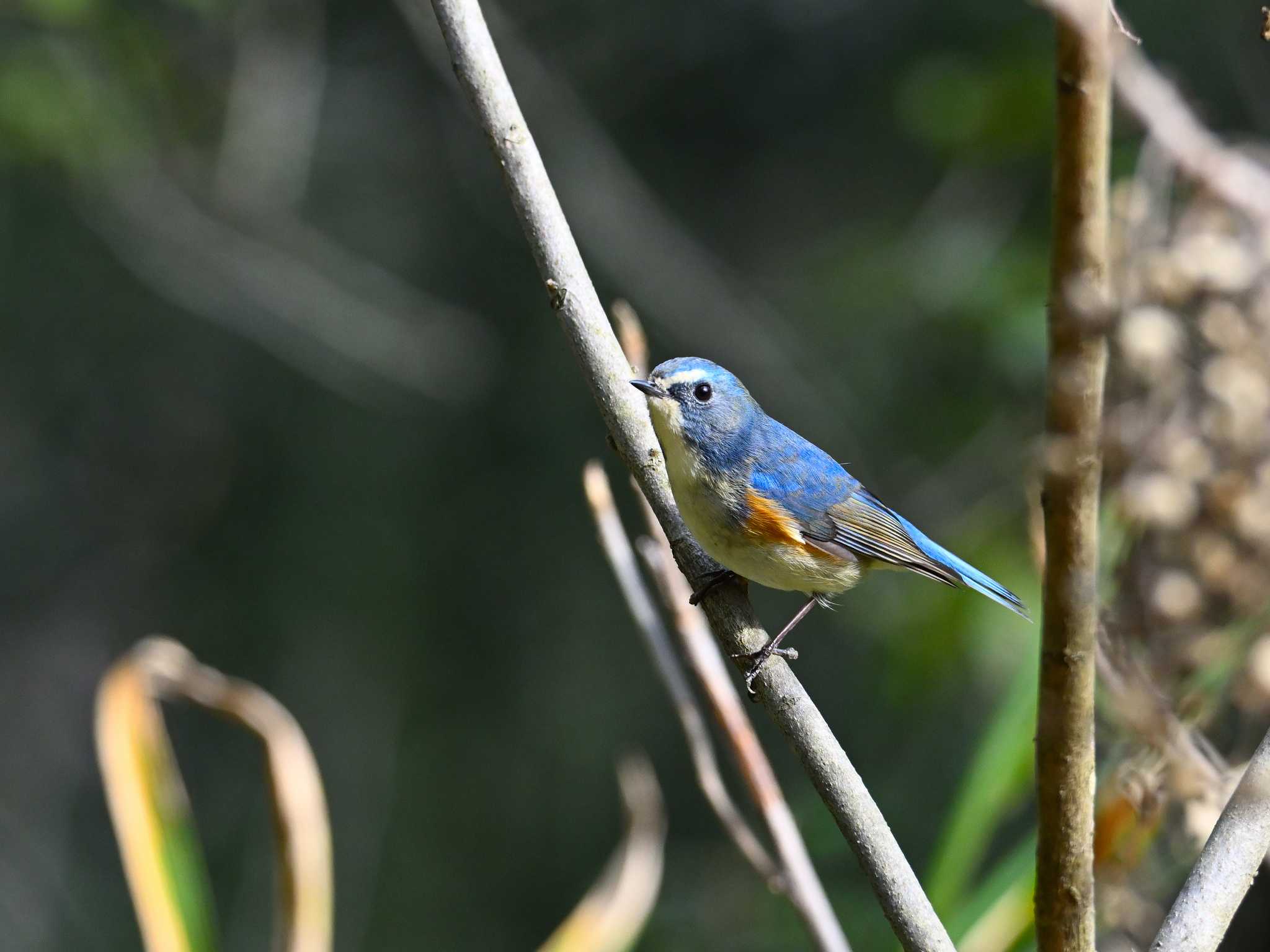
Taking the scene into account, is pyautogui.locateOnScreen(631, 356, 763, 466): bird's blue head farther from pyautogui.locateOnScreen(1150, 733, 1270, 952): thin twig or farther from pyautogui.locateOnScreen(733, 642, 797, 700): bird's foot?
pyautogui.locateOnScreen(1150, 733, 1270, 952): thin twig

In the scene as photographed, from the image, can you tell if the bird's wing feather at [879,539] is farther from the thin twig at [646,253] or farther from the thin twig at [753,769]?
the thin twig at [646,253]

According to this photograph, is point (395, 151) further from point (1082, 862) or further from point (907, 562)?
point (1082, 862)

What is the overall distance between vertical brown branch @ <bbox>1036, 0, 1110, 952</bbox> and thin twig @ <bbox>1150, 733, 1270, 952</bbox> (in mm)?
126

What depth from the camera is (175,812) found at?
8.11ft

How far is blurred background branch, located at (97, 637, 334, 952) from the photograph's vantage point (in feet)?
7.39

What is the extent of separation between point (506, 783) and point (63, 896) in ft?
7.76

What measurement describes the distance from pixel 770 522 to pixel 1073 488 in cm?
146

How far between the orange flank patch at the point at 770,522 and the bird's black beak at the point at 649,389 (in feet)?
0.84

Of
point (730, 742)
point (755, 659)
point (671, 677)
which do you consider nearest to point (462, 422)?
point (671, 677)

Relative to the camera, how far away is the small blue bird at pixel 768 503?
238cm

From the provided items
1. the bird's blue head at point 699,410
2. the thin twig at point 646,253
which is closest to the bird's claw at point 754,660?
the bird's blue head at point 699,410

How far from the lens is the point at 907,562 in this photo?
2797 millimetres

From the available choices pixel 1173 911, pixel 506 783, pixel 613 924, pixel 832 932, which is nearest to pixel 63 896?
→ pixel 506 783

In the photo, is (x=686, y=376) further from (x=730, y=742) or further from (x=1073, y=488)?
(x=1073, y=488)
